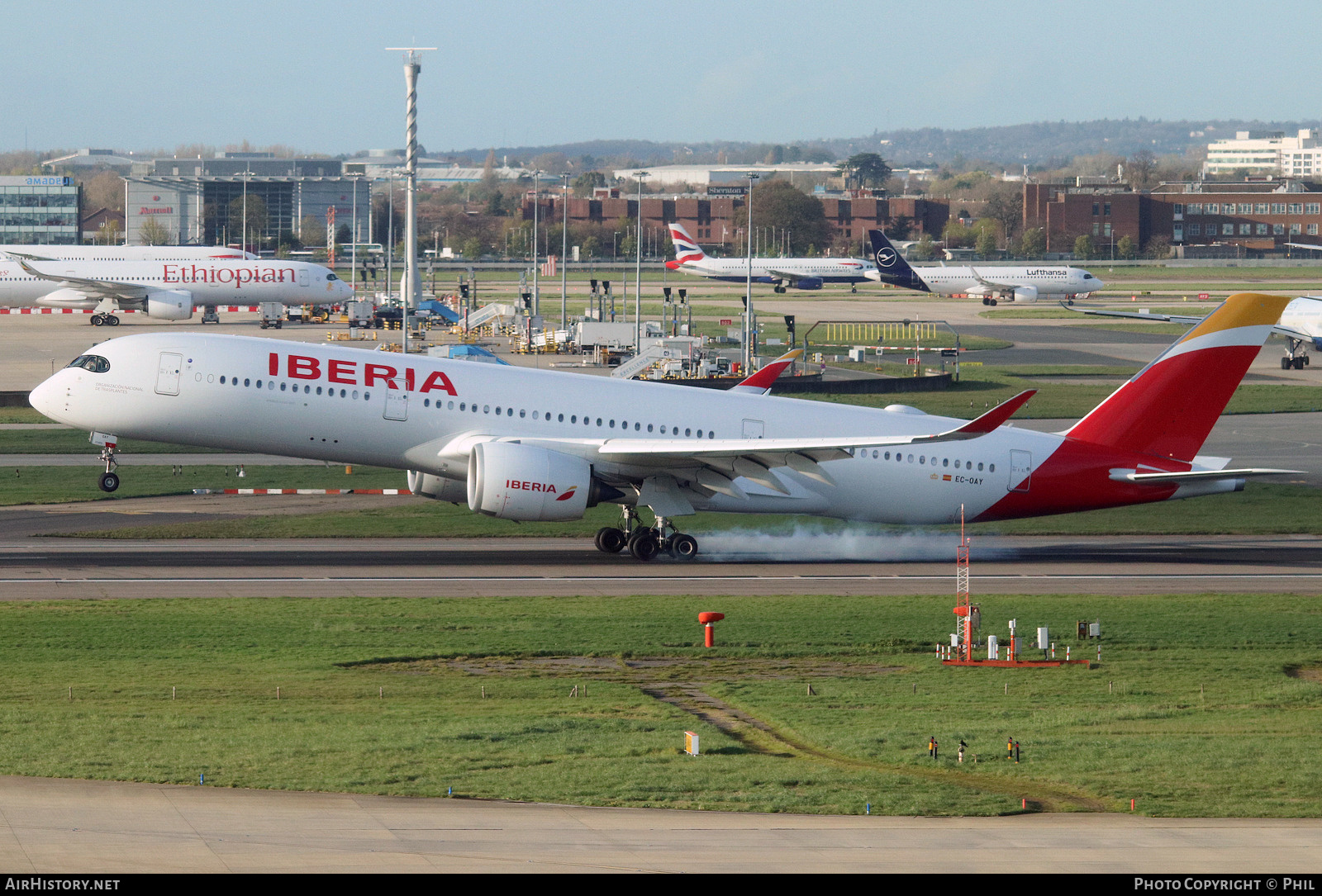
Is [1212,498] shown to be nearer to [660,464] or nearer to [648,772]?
[660,464]

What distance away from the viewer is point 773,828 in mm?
17859

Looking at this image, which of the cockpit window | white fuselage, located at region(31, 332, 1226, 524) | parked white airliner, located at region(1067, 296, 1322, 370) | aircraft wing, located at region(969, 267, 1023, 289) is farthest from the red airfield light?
aircraft wing, located at region(969, 267, 1023, 289)

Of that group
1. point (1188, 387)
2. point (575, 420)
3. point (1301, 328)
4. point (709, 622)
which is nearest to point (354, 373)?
point (575, 420)

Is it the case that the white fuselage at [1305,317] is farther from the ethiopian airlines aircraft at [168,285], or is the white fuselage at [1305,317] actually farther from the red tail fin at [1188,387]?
the ethiopian airlines aircraft at [168,285]

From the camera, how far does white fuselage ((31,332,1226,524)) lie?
125ft

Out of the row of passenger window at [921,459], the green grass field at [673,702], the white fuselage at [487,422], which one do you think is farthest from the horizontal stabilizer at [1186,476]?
the green grass field at [673,702]

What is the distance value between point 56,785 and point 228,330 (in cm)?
10676

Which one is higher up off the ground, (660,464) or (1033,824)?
(660,464)

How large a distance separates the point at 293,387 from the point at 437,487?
4563 millimetres

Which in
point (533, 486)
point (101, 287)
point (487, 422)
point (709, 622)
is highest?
point (101, 287)

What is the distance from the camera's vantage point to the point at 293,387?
3809cm

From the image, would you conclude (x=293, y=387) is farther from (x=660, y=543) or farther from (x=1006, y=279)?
(x=1006, y=279)

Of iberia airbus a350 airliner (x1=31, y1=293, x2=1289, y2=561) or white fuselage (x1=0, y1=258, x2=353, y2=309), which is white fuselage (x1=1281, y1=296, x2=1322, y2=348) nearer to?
iberia airbus a350 airliner (x1=31, y1=293, x2=1289, y2=561)

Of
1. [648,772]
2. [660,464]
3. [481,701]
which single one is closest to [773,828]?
[648,772]
